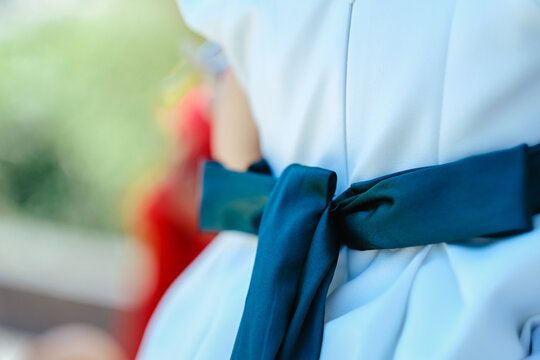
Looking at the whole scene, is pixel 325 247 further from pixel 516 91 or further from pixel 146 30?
pixel 146 30

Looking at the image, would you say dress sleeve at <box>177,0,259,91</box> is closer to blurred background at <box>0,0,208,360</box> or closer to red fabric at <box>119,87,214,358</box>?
red fabric at <box>119,87,214,358</box>

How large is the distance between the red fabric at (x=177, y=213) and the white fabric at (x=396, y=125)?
0.28m

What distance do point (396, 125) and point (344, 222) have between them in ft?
0.37

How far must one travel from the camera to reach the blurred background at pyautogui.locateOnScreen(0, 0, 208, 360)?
7.22 feet

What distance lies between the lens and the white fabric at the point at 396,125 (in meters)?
0.56

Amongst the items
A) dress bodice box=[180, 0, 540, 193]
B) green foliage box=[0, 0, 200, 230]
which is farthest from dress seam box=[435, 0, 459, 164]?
green foliage box=[0, 0, 200, 230]

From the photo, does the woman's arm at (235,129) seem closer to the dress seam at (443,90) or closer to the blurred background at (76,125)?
the dress seam at (443,90)

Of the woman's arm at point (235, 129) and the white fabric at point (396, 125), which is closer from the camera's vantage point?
the white fabric at point (396, 125)

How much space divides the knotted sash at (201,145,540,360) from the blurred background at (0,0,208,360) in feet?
4.81

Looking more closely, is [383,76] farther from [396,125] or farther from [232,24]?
[232,24]

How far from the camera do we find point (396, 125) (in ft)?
2.08

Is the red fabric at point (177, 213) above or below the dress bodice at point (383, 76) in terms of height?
below

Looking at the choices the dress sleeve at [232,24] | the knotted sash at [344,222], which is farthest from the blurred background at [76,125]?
the knotted sash at [344,222]

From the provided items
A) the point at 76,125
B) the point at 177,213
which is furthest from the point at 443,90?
the point at 76,125
